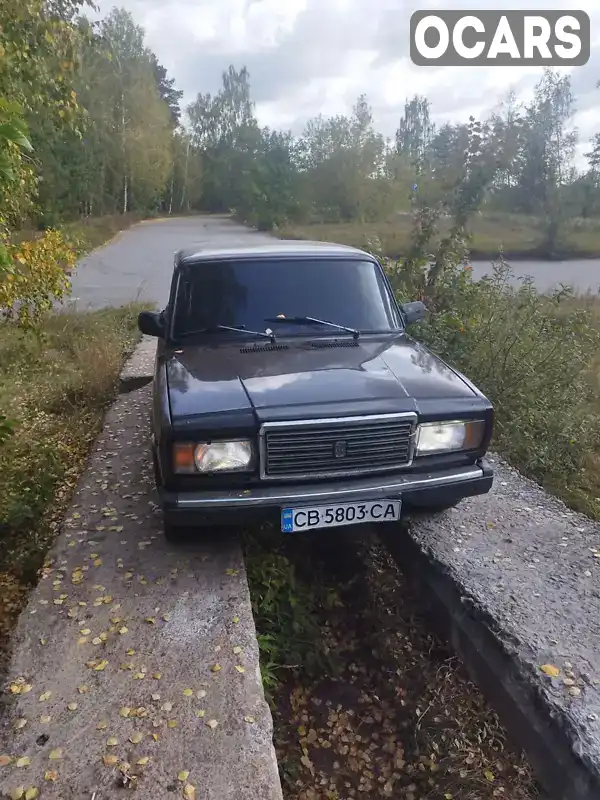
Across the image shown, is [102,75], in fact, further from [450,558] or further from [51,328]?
[450,558]

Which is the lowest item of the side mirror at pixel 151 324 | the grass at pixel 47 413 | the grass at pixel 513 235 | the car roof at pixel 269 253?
the grass at pixel 513 235

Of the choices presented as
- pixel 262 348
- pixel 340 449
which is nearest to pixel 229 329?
pixel 262 348

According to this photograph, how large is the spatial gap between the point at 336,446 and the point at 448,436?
66 centimetres

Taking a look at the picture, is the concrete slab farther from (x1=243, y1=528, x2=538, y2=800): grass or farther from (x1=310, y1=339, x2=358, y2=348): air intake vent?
(x1=310, y1=339, x2=358, y2=348): air intake vent

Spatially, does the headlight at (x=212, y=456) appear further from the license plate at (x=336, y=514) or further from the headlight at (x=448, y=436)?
the headlight at (x=448, y=436)

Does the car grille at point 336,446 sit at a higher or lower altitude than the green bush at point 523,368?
higher

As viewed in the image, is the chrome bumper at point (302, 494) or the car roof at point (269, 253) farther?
the car roof at point (269, 253)

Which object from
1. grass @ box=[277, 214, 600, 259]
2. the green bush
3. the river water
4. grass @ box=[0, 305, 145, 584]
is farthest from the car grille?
grass @ box=[277, 214, 600, 259]

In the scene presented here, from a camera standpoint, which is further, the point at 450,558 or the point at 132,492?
the point at 132,492

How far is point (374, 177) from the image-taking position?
38094mm

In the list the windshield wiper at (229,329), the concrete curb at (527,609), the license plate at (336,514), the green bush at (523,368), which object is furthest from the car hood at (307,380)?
the green bush at (523,368)

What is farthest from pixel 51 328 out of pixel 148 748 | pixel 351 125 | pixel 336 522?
pixel 351 125

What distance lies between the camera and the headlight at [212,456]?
3184mm

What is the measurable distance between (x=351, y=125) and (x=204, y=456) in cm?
4023
